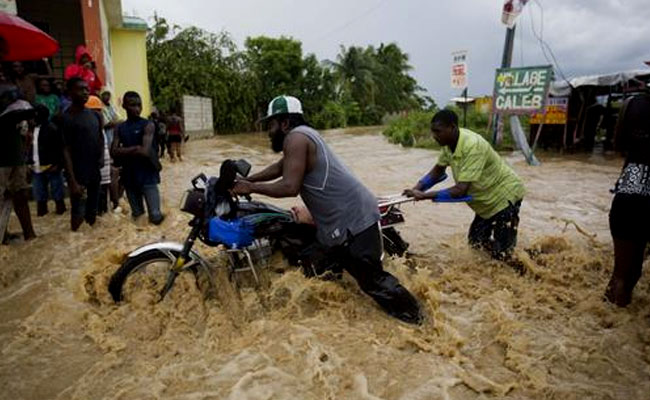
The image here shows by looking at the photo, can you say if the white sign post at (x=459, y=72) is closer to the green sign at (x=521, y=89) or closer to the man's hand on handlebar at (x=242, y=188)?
the green sign at (x=521, y=89)

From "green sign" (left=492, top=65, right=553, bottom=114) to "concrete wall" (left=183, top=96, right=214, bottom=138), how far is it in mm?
14845

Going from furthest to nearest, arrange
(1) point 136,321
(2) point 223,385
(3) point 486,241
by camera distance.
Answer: (3) point 486,241
(1) point 136,321
(2) point 223,385

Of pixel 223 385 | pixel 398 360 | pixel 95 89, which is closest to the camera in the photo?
pixel 223 385

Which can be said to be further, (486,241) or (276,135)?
(486,241)

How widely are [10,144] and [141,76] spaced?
11312 mm

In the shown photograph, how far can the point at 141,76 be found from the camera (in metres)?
15.2

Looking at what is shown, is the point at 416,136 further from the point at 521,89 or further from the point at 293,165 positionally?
the point at 293,165

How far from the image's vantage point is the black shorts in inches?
128

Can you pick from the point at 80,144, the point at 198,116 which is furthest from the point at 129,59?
the point at 80,144

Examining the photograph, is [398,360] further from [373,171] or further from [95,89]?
[373,171]

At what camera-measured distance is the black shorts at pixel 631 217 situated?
325 centimetres

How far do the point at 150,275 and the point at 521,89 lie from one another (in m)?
11.9

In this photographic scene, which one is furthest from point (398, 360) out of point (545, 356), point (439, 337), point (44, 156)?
point (44, 156)

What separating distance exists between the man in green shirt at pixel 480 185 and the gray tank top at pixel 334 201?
2.82 ft
